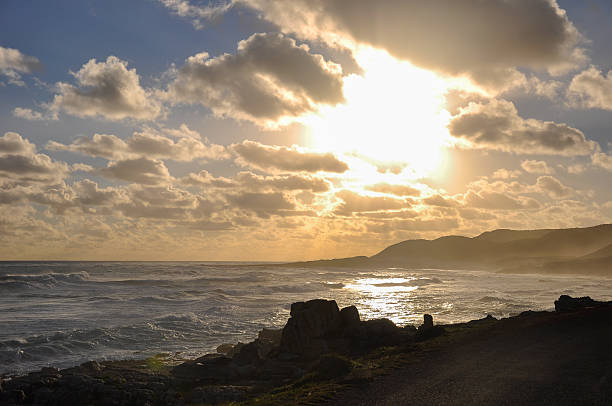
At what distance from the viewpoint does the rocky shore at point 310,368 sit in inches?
611

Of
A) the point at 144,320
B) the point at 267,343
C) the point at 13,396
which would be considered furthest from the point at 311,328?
the point at 144,320

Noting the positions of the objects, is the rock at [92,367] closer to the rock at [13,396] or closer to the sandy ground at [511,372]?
the rock at [13,396]

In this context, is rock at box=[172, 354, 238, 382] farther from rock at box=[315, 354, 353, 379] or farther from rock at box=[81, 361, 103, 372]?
rock at box=[315, 354, 353, 379]

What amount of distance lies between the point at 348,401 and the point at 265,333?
53.6 ft

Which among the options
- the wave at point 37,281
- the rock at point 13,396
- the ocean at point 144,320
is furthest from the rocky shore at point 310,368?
the wave at point 37,281

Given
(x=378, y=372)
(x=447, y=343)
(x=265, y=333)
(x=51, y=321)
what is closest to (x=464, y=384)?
(x=378, y=372)

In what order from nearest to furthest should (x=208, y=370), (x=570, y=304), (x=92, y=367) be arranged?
(x=92, y=367) → (x=208, y=370) → (x=570, y=304)

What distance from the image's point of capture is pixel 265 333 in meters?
29.1

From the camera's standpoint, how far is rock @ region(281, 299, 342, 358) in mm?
24250

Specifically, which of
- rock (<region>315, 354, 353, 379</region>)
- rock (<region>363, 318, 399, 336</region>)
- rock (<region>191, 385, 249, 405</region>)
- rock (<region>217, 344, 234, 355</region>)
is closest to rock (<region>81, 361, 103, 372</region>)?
rock (<region>191, 385, 249, 405</region>)

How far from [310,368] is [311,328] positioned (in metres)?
5.88

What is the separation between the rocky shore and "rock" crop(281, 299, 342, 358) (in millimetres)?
60

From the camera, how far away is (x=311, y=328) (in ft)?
84.2

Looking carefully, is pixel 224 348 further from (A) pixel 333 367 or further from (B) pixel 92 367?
(A) pixel 333 367
